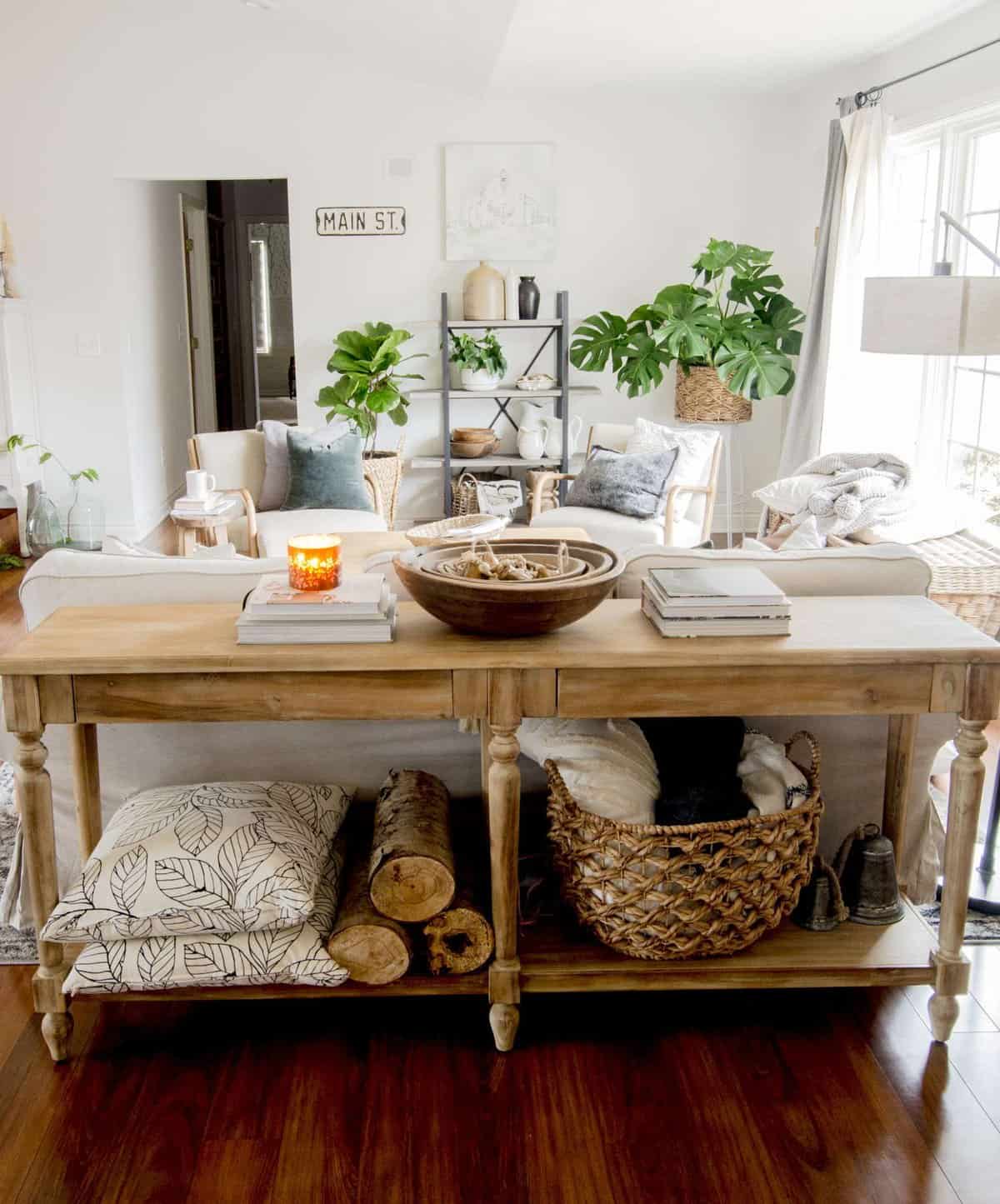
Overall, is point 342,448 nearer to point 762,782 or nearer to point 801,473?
point 801,473

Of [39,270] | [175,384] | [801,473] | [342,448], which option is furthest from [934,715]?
[175,384]

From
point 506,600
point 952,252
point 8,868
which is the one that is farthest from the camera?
point 952,252

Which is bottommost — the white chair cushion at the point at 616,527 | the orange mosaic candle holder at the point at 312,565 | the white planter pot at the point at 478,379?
the white chair cushion at the point at 616,527

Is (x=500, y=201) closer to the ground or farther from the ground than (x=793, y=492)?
farther from the ground

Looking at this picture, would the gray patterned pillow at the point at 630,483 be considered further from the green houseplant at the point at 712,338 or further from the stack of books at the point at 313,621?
the stack of books at the point at 313,621

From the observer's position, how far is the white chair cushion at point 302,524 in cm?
518

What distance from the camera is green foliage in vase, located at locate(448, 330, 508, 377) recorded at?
22.3ft

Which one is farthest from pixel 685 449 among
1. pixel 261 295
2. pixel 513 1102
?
pixel 261 295

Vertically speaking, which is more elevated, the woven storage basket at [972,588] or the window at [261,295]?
the window at [261,295]

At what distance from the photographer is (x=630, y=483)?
547 centimetres

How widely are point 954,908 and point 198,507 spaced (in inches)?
135

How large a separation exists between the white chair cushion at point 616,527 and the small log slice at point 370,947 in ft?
10.1

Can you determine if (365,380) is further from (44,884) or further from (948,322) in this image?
(44,884)

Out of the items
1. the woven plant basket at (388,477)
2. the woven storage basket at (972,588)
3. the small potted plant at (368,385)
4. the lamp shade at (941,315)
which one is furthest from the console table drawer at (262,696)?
the small potted plant at (368,385)
